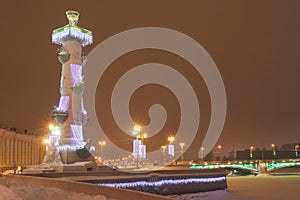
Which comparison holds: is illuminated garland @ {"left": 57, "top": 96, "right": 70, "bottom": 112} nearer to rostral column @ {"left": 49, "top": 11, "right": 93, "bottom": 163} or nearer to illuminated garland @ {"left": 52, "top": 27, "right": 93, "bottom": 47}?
rostral column @ {"left": 49, "top": 11, "right": 93, "bottom": 163}

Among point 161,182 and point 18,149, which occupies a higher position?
point 18,149

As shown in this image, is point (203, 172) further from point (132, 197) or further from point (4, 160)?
point (4, 160)

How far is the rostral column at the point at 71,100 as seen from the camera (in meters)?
40.9

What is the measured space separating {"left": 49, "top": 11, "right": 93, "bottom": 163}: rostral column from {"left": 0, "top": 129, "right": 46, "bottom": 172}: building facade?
42.8 ft

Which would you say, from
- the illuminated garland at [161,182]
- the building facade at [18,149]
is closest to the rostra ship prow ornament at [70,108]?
the building facade at [18,149]

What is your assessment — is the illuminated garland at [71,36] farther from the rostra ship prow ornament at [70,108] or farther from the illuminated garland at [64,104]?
the illuminated garland at [64,104]

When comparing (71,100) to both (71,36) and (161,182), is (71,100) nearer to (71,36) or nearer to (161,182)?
(71,36)

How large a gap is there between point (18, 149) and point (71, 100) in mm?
25709

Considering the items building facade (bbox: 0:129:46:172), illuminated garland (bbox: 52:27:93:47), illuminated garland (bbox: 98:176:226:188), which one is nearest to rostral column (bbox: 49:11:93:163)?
illuminated garland (bbox: 52:27:93:47)

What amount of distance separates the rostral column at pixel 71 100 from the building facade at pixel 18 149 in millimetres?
13042

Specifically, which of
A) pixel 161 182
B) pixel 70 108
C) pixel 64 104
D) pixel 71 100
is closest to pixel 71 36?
pixel 71 100

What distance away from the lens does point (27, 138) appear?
68.8 meters

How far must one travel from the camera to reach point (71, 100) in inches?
1662

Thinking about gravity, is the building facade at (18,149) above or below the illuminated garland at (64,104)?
below
